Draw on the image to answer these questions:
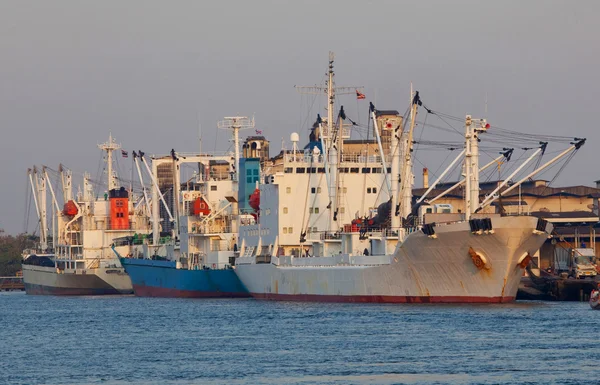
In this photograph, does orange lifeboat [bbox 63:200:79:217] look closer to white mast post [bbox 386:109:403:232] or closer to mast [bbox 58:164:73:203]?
mast [bbox 58:164:73:203]

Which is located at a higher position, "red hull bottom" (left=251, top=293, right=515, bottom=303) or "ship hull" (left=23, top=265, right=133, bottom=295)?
"ship hull" (left=23, top=265, right=133, bottom=295)

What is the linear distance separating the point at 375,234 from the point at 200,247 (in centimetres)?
2815

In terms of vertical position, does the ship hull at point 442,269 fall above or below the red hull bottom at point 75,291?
above

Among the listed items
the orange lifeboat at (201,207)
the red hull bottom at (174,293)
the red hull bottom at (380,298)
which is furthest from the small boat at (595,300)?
the orange lifeboat at (201,207)

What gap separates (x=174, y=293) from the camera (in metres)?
92.4

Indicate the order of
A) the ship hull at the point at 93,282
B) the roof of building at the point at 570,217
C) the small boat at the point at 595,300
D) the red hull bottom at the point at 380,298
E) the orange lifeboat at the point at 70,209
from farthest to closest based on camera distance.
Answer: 1. the orange lifeboat at the point at 70,209
2. the ship hull at the point at 93,282
3. the roof of building at the point at 570,217
4. the red hull bottom at the point at 380,298
5. the small boat at the point at 595,300

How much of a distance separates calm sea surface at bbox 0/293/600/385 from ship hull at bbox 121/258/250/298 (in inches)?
719

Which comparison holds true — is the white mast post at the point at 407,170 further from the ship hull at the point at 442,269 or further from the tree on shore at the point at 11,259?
the tree on shore at the point at 11,259

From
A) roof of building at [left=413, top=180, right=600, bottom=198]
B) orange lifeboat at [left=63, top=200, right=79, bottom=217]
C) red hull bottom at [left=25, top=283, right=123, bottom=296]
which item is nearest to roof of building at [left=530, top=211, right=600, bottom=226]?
roof of building at [left=413, top=180, right=600, bottom=198]

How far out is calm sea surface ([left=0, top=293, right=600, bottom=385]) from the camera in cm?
3903

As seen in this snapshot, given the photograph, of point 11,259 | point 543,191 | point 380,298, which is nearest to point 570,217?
point 543,191

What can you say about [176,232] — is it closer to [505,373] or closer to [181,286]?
[181,286]

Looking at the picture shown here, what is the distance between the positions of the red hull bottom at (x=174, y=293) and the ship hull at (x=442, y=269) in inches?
722

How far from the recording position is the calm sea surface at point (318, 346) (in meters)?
39.0
